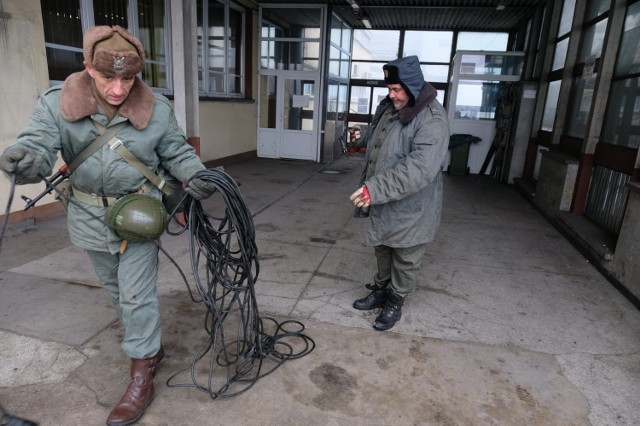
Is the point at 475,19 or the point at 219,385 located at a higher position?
the point at 475,19

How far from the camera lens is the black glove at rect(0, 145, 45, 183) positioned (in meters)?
1.60

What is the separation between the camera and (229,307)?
92.6 inches

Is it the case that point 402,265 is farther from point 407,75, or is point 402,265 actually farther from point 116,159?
point 116,159

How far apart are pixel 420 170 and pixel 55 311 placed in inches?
102

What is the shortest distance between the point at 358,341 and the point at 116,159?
5.90 ft

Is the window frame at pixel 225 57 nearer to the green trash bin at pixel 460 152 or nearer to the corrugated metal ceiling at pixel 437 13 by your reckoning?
the corrugated metal ceiling at pixel 437 13

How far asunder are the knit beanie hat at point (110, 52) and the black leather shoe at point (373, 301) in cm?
218

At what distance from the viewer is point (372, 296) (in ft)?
10.7

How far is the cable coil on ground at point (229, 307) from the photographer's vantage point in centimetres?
215

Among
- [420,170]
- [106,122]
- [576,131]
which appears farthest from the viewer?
[576,131]

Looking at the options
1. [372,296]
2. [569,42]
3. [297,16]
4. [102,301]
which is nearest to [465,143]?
[569,42]

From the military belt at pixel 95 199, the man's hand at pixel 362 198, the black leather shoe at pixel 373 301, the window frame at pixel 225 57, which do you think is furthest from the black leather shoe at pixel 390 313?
the window frame at pixel 225 57

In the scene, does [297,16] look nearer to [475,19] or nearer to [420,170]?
[475,19]

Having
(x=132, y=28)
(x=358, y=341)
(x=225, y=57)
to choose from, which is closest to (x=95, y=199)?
(x=358, y=341)
